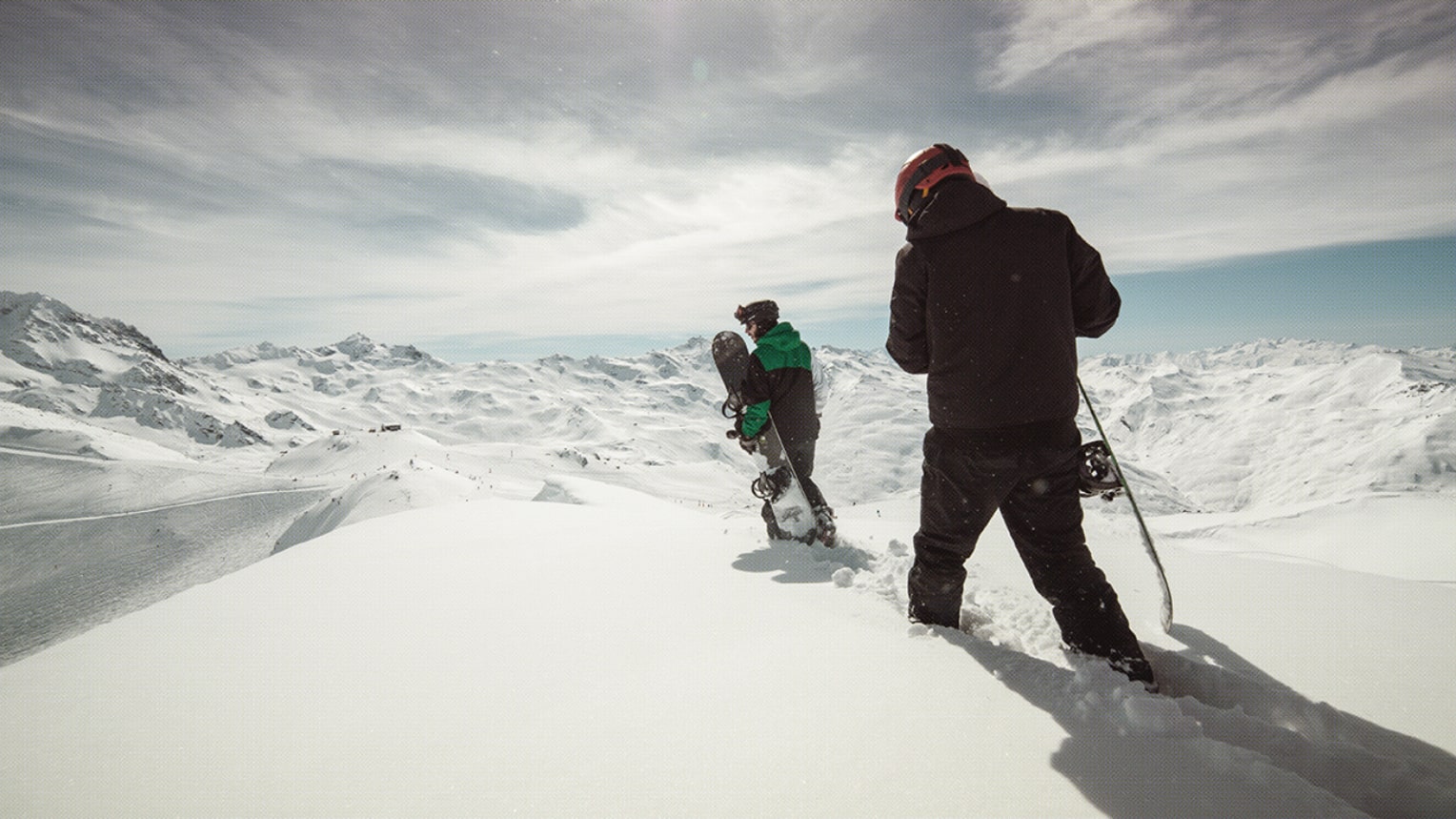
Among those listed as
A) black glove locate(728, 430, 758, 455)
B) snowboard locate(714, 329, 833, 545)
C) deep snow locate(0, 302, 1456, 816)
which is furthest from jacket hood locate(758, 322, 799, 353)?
deep snow locate(0, 302, 1456, 816)

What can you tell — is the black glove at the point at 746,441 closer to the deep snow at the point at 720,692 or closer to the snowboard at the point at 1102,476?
the deep snow at the point at 720,692

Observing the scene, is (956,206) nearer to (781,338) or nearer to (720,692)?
(720,692)

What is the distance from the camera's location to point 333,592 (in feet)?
14.1

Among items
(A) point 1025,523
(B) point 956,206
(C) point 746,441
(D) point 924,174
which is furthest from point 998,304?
(C) point 746,441

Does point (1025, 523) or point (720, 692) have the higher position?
point (1025, 523)

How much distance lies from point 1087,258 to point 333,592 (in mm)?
5533

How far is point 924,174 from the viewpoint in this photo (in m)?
3.26

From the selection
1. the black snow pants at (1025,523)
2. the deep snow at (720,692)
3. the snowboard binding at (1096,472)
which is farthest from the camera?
the snowboard binding at (1096,472)

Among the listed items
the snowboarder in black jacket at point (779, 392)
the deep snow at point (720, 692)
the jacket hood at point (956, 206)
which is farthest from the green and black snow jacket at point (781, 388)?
the jacket hood at point (956, 206)

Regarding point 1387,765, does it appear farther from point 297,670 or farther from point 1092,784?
point 297,670

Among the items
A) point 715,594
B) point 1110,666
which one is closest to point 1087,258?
point 1110,666

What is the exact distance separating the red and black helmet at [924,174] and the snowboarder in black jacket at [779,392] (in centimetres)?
304

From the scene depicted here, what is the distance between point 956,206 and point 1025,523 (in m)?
1.74

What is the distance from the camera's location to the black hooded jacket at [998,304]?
120 inches
